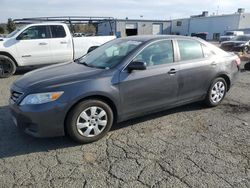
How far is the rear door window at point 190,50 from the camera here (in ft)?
15.1

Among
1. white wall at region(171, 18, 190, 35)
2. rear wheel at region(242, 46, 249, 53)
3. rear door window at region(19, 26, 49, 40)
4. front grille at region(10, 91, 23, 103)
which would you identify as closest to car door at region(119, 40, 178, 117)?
front grille at region(10, 91, 23, 103)

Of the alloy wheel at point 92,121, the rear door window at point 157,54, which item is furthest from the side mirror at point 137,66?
the alloy wheel at point 92,121

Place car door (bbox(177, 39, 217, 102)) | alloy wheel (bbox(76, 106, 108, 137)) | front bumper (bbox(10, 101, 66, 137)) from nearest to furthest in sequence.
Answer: front bumper (bbox(10, 101, 66, 137))
alloy wheel (bbox(76, 106, 108, 137))
car door (bbox(177, 39, 217, 102))

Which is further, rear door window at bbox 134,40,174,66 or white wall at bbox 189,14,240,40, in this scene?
white wall at bbox 189,14,240,40

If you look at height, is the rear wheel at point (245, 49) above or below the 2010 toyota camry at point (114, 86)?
below

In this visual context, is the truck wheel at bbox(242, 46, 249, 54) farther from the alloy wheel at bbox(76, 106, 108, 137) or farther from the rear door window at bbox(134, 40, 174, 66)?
the alloy wheel at bbox(76, 106, 108, 137)

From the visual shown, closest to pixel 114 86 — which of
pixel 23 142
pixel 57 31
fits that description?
pixel 23 142

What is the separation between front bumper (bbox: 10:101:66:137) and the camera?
3346 millimetres

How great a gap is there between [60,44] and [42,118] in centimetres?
655

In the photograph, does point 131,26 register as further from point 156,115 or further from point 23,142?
point 23,142

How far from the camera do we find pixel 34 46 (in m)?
8.86

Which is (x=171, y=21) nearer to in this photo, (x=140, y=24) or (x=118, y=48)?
(x=140, y=24)

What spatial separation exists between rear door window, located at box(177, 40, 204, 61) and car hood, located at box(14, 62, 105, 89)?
5.51 ft

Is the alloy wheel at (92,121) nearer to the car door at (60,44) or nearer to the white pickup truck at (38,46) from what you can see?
the white pickup truck at (38,46)
